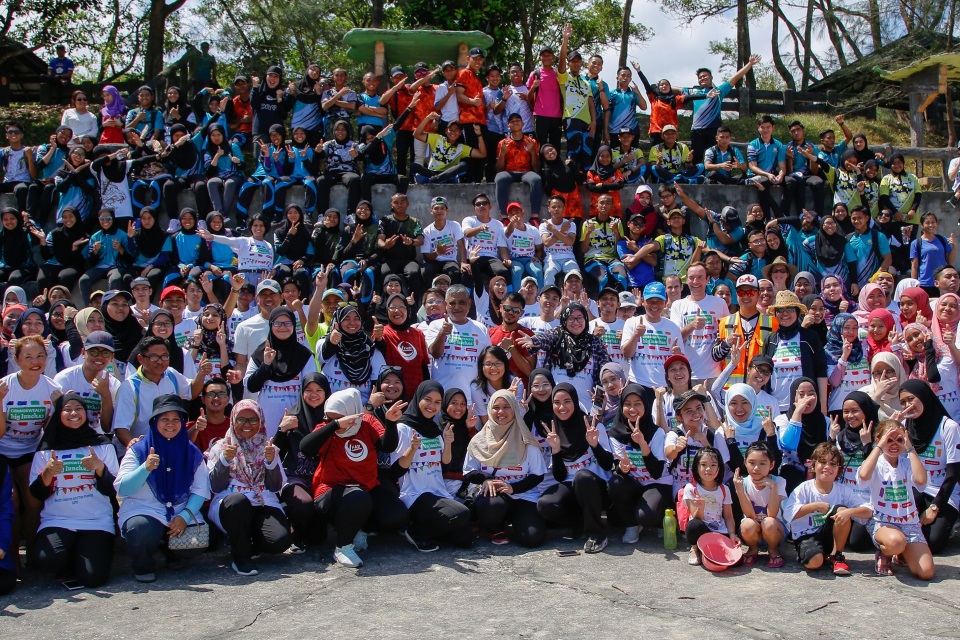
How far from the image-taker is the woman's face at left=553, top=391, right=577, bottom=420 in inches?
263

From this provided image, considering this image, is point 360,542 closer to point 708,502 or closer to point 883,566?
point 708,502

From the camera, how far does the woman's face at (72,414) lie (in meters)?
5.93

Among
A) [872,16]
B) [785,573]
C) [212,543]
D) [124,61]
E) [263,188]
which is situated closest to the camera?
[785,573]

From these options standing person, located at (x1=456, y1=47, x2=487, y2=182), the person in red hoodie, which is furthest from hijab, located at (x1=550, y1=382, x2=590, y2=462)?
standing person, located at (x1=456, y1=47, x2=487, y2=182)

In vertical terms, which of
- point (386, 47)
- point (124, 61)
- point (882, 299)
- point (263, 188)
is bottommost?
point (882, 299)

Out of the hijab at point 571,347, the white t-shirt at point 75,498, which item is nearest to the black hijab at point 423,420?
the hijab at point 571,347

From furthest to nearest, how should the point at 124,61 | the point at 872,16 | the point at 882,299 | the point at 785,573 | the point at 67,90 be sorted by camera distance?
the point at 124,61
the point at 872,16
the point at 67,90
the point at 882,299
the point at 785,573

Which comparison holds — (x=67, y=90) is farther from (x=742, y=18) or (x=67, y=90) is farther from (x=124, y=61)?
(x=742, y=18)

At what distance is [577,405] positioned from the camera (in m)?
6.81

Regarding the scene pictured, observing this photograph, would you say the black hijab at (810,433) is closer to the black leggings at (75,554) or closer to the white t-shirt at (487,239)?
the white t-shirt at (487,239)

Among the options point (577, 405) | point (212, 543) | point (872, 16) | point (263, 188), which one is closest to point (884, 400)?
point (577, 405)

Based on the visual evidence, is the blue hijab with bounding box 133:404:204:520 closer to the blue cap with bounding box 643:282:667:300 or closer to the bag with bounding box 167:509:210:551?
the bag with bounding box 167:509:210:551

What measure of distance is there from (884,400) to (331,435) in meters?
4.15

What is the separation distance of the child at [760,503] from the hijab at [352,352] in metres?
2.97
